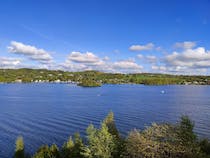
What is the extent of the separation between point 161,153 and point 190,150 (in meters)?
3.08

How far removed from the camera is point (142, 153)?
1131 inches

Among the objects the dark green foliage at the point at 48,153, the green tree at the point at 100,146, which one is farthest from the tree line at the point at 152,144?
the dark green foliage at the point at 48,153

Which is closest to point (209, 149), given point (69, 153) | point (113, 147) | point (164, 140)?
point (164, 140)

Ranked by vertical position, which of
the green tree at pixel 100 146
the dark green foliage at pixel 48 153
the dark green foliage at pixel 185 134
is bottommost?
the dark green foliage at pixel 48 153

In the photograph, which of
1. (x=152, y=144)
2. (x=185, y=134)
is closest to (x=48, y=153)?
(x=152, y=144)

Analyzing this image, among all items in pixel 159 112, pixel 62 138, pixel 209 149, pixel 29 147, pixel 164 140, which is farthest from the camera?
pixel 159 112

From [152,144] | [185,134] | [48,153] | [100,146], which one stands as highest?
[185,134]

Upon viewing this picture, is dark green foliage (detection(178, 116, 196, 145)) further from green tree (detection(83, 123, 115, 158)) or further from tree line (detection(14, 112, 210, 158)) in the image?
green tree (detection(83, 123, 115, 158))

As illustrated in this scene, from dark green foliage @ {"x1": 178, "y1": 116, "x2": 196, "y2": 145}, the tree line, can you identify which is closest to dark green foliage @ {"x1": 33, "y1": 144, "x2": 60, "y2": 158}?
the tree line

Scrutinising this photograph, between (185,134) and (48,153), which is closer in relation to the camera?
(185,134)

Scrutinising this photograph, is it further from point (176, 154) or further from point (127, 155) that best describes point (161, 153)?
point (127, 155)

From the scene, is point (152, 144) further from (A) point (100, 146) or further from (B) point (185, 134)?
(A) point (100, 146)

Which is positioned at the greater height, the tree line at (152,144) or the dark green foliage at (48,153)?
the tree line at (152,144)

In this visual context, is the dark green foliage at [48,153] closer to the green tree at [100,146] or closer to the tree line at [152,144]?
the tree line at [152,144]
